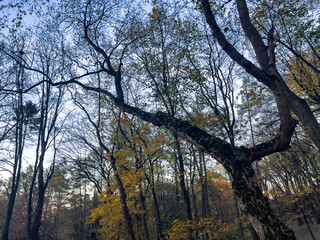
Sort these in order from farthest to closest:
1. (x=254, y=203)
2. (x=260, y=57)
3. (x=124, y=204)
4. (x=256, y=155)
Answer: (x=124, y=204), (x=260, y=57), (x=256, y=155), (x=254, y=203)

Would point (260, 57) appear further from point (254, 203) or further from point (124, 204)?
point (124, 204)

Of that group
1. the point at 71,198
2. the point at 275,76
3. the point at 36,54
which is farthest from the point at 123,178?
the point at 71,198

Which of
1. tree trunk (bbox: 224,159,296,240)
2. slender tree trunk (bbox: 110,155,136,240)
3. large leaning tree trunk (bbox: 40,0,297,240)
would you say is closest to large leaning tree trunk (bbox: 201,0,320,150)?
large leaning tree trunk (bbox: 40,0,297,240)

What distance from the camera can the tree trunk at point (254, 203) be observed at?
252cm

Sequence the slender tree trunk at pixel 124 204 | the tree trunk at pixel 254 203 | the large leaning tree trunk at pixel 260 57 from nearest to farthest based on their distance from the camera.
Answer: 1. the tree trunk at pixel 254 203
2. the large leaning tree trunk at pixel 260 57
3. the slender tree trunk at pixel 124 204

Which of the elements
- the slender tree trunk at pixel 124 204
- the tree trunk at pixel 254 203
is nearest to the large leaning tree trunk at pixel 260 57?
the tree trunk at pixel 254 203

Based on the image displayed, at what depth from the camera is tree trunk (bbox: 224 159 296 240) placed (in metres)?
2.52

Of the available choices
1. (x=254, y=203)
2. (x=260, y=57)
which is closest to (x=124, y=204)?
(x=254, y=203)

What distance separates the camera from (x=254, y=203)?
2.74m

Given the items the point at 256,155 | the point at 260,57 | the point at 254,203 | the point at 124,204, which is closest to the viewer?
the point at 254,203

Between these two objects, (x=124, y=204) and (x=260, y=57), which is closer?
(x=260, y=57)

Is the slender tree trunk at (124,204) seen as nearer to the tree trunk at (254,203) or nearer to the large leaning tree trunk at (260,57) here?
the tree trunk at (254,203)

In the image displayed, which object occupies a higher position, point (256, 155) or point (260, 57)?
point (260, 57)

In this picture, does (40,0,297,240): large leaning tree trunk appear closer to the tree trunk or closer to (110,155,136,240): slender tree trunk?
the tree trunk
